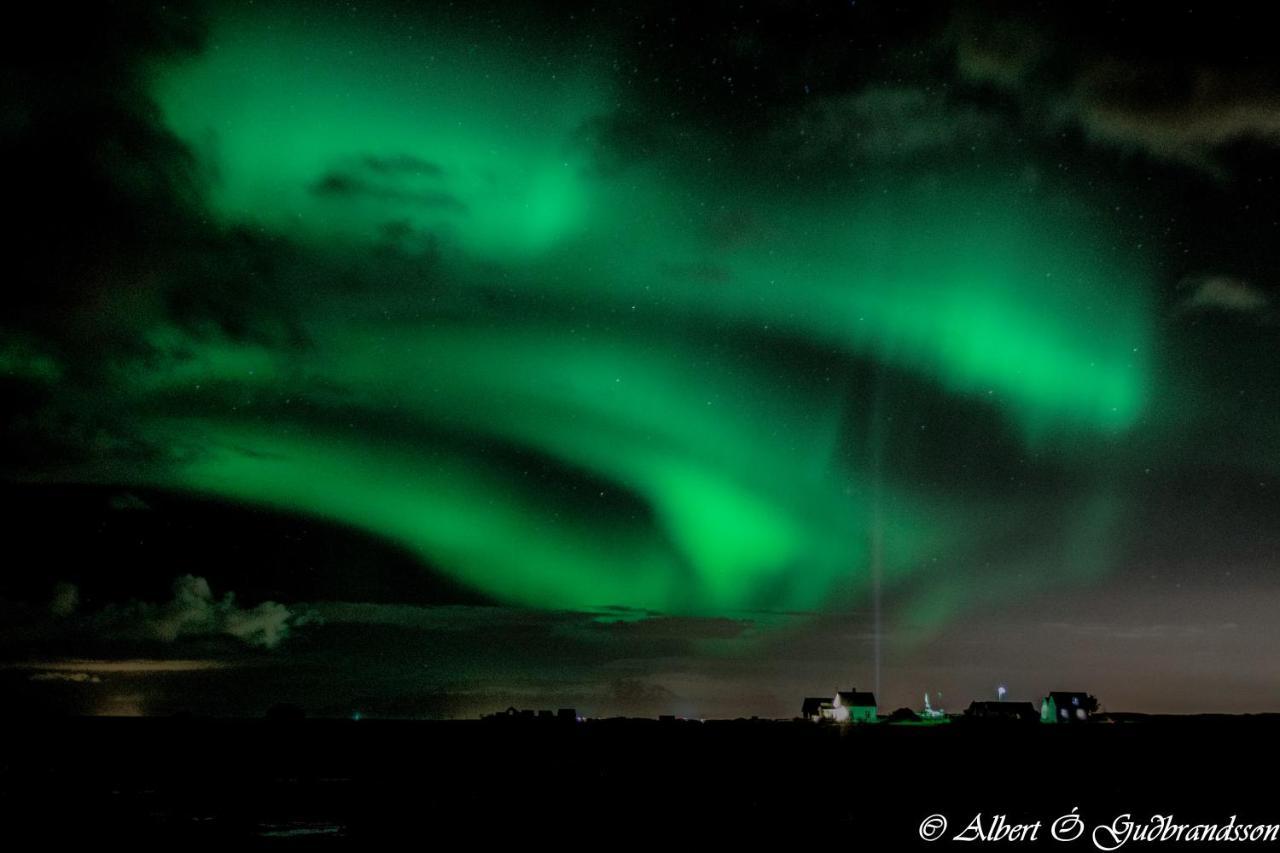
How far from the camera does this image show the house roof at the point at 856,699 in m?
128

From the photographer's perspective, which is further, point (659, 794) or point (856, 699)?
point (856, 699)

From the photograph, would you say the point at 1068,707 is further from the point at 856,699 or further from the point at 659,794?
the point at 659,794

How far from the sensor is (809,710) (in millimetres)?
138250

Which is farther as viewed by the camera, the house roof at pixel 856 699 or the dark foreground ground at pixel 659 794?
the house roof at pixel 856 699

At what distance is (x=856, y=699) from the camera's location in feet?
423

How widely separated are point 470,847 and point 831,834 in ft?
40.6

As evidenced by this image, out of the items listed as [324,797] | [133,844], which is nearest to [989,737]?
[324,797]

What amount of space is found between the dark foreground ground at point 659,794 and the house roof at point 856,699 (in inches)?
1431

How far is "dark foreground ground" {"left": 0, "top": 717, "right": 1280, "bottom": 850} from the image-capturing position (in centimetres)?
3641

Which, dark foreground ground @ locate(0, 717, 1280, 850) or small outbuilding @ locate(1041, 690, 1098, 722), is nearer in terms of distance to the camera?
dark foreground ground @ locate(0, 717, 1280, 850)

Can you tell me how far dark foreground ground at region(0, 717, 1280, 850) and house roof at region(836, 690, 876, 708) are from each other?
119 ft

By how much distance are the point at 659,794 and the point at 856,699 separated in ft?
275

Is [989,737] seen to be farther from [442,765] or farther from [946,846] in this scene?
[946,846]

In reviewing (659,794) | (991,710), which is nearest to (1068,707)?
(991,710)
